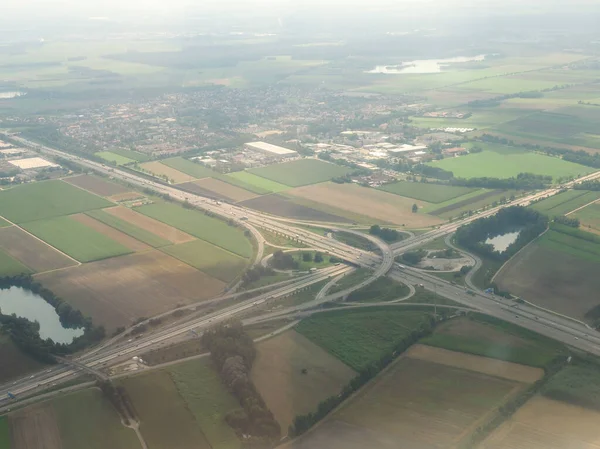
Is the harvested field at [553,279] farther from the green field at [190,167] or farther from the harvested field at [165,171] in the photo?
the harvested field at [165,171]

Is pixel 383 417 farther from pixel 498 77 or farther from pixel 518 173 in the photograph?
pixel 498 77

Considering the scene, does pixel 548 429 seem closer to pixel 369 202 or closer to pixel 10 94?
pixel 369 202

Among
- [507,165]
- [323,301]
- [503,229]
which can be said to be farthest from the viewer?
[507,165]

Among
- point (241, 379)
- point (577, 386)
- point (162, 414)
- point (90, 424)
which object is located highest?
point (241, 379)

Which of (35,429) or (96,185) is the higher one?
(96,185)

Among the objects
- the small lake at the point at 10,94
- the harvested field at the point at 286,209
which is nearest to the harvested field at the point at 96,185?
the harvested field at the point at 286,209

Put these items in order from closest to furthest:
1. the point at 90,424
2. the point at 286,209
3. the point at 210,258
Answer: the point at 90,424, the point at 210,258, the point at 286,209

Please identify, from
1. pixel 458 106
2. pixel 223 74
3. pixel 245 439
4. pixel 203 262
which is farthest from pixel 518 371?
pixel 223 74

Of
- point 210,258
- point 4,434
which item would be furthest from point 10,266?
point 4,434

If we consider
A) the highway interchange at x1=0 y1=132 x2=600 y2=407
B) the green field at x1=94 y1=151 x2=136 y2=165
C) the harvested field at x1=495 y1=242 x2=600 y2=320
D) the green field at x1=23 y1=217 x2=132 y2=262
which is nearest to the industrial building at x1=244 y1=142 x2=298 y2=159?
the green field at x1=94 y1=151 x2=136 y2=165
